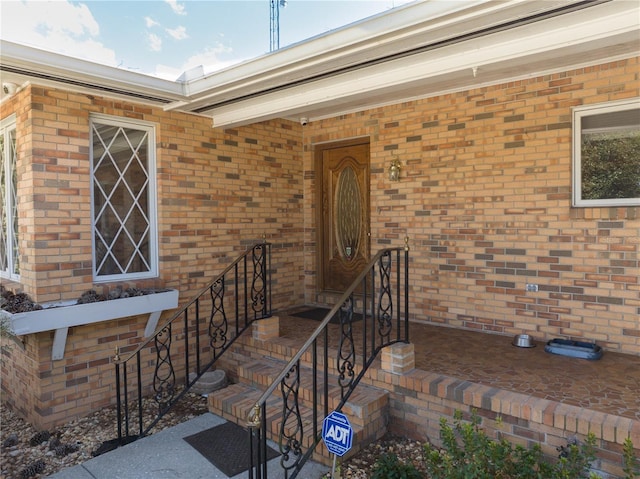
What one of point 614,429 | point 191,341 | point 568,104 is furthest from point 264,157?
point 614,429

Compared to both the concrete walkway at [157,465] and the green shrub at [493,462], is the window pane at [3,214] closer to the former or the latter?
the concrete walkway at [157,465]

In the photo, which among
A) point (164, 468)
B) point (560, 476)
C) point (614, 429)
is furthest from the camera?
point (164, 468)

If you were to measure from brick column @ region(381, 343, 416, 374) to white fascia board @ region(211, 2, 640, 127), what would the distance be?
7.47ft

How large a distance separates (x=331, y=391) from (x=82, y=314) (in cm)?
237

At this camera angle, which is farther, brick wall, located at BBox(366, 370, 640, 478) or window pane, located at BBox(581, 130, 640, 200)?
window pane, located at BBox(581, 130, 640, 200)

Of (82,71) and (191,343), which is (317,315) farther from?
(82,71)

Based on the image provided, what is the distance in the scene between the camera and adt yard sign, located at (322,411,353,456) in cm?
249

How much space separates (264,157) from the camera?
5.83 meters

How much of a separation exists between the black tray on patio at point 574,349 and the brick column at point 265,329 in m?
2.73

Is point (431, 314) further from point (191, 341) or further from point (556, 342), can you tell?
point (191, 341)

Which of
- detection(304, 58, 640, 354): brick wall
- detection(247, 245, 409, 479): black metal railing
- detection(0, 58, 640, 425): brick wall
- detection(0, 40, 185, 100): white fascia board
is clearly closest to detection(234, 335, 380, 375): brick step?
detection(247, 245, 409, 479): black metal railing

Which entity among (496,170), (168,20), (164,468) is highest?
(168,20)

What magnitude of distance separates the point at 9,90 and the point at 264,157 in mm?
2818

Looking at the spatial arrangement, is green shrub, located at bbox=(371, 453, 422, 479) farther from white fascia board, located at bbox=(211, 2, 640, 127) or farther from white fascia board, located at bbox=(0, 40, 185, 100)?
white fascia board, located at bbox=(0, 40, 185, 100)
